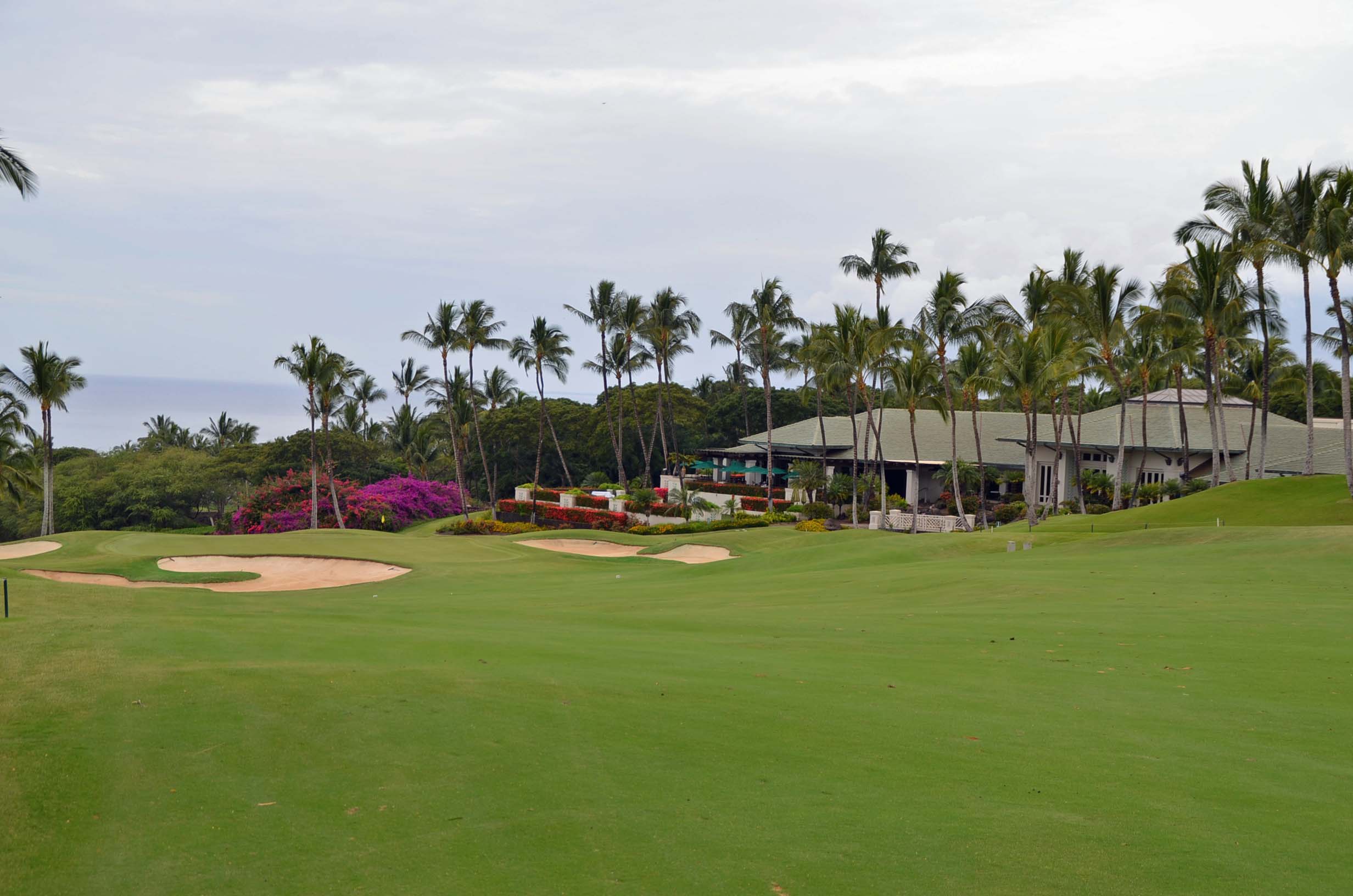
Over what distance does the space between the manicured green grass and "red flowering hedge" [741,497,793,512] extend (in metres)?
40.4

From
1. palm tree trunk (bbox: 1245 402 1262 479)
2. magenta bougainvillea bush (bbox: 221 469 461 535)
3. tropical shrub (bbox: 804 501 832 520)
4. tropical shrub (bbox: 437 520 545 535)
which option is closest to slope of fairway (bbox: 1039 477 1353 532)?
palm tree trunk (bbox: 1245 402 1262 479)

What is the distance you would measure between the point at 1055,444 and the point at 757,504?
17516 millimetres

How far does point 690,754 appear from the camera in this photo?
8.74 m

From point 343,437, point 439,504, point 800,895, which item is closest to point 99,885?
point 800,895

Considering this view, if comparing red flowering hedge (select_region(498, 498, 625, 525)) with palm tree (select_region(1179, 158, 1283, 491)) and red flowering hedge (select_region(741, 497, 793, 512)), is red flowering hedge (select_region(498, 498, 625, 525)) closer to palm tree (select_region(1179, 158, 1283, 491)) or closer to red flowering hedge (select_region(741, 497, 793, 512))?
red flowering hedge (select_region(741, 497, 793, 512))

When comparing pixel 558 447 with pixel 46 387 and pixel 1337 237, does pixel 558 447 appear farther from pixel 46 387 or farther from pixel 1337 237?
pixel 1337 237

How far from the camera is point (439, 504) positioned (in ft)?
240

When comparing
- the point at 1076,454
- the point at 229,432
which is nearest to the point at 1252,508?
the point at 1076,454

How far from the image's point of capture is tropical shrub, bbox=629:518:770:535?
5006cm

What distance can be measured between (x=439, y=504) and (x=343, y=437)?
12549 mm

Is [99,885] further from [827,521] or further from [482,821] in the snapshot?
[827,521]

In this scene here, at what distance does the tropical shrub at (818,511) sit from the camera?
55344 mm

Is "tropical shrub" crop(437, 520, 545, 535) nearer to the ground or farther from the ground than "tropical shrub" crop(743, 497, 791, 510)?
nearer to the ground

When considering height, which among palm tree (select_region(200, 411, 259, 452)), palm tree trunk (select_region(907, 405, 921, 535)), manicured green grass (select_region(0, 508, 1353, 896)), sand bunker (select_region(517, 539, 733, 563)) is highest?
palm tree (select_region(200, 411, 259, 452))
